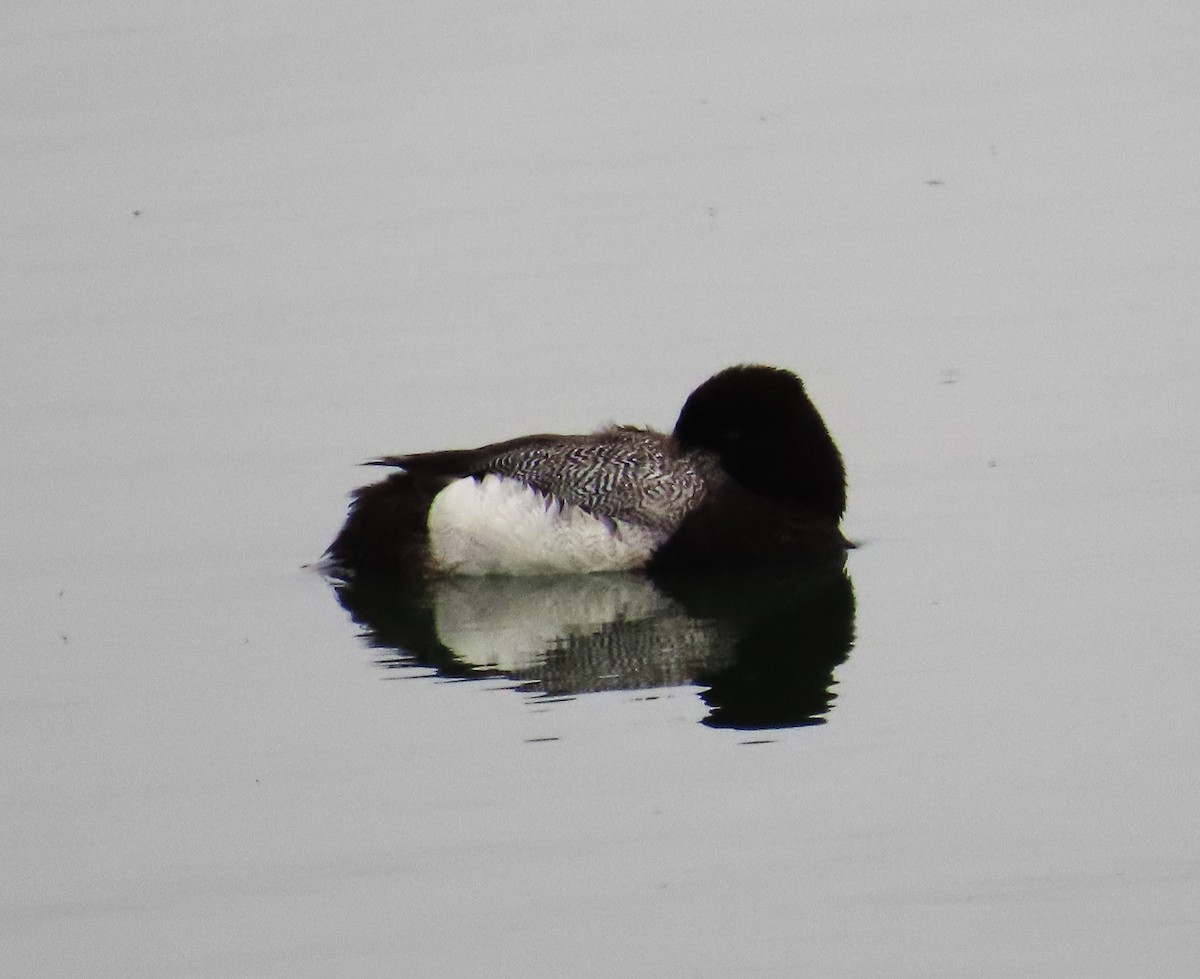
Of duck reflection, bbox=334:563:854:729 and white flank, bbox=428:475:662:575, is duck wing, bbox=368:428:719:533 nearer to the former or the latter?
white flank, bbox=428:475:662:575

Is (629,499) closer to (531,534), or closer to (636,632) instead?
(531,534)

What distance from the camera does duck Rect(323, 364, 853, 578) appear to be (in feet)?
39.7

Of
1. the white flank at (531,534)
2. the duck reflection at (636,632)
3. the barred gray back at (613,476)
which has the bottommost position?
the duck reflection at (636,632)

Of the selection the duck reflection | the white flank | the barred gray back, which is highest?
the barred gray back

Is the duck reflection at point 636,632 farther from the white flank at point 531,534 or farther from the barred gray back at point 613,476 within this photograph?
the barred gray back at point 613,476

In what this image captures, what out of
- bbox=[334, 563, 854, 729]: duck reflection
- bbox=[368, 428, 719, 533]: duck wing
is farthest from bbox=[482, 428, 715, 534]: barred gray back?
bbox=[334, 563, 854, 729]: duck reflection

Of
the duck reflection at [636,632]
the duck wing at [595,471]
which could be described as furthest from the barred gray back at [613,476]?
the duck reflection at [636,632]

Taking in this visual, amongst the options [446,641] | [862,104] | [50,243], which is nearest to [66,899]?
[446,641]

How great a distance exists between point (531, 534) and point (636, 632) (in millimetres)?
1174

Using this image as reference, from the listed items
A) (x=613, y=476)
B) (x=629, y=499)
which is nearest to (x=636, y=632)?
(x=629, y=499)

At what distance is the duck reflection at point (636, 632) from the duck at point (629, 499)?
121 mm

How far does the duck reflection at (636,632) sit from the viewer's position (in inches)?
404

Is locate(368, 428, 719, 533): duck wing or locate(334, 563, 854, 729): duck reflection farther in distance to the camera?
locate(368, 428, 719, 533): duck wing

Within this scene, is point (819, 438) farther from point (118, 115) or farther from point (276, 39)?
point (276, 39)
